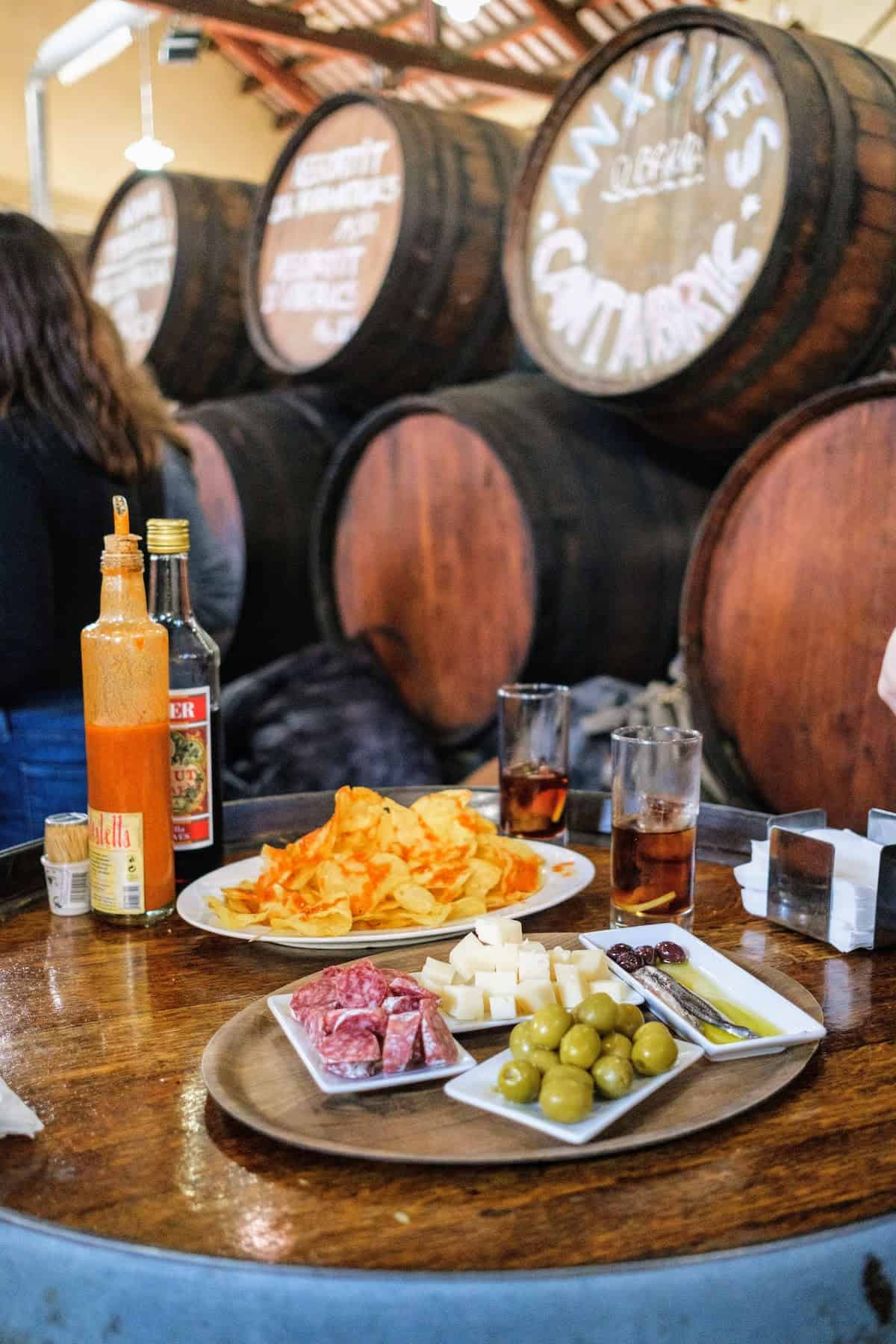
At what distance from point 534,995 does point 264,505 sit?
2507mm

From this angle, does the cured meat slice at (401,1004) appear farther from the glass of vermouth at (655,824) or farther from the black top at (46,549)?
the black top at (46,549)

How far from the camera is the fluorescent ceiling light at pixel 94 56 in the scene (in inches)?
186

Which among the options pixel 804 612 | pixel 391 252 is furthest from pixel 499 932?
pixel 391 252

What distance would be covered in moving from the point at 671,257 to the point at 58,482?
45.6 inches

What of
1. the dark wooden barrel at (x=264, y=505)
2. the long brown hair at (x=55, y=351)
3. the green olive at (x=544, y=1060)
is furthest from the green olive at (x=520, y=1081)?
the dark wooden barrel at (x=264, y=505)

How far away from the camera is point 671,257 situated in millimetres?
2273

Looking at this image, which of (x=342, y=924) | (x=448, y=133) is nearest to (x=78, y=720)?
(x=342, y=924)

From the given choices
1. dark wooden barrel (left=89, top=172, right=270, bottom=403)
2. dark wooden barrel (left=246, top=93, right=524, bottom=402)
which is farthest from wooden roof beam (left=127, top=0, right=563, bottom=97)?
dark wooden barrel (left=246, top=93, right=524, bottom=402)

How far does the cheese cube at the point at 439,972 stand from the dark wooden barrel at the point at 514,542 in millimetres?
1575

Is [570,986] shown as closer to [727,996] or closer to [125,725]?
[727,996]

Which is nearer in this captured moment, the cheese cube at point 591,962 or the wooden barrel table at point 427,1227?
the wooden barrel table at point 427,1227

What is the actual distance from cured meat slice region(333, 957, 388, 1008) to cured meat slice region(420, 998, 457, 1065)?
4 centimetres

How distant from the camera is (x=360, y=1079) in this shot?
0.83 metres

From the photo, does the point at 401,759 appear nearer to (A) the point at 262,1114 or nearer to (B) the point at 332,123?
(B) the point at 332,123
